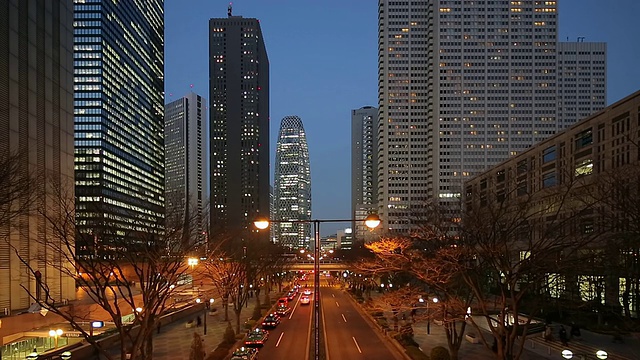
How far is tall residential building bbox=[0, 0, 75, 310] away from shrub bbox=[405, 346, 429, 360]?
2157cm

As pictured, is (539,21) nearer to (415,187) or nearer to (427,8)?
(427,8)

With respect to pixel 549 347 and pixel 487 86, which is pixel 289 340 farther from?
pixel 487 86

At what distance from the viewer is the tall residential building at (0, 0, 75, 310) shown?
34906 millimetres

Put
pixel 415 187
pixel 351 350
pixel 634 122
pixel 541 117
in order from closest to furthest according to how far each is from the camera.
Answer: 1. pixel 351 350
2. pixel 634 122
3. pixel 541 117
4. pixel 415 187

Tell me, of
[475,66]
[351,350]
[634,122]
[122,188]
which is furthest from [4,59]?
[475,66]

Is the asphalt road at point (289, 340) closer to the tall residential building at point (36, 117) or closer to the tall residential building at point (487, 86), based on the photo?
the tall residential building at point (36, 117)

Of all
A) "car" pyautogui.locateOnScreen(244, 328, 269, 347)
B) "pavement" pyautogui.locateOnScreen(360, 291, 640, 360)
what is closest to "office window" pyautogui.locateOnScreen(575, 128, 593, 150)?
"pavement" pyautogui.locateOnScreen(360, 291, 640, 360)

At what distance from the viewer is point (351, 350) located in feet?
111

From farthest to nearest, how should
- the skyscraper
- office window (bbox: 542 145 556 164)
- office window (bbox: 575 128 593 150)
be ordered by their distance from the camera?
the skyscraper
office window (bbox: 542 145 556 164)
office window (bbox: 575 128 593 150)

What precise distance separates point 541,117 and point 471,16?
134 feet

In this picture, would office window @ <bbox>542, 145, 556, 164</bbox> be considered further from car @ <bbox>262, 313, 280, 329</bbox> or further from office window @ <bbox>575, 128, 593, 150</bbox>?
car @ <bbox>262, 313, 280, 329</bbox>

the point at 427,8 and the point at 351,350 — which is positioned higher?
the point at 427,8

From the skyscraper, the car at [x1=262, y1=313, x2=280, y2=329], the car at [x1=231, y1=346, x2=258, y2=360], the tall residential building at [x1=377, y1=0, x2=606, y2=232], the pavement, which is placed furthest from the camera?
the tall residential building at [x1=377, y1=0, x2=606, y2=232]

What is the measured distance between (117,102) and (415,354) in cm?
14647
